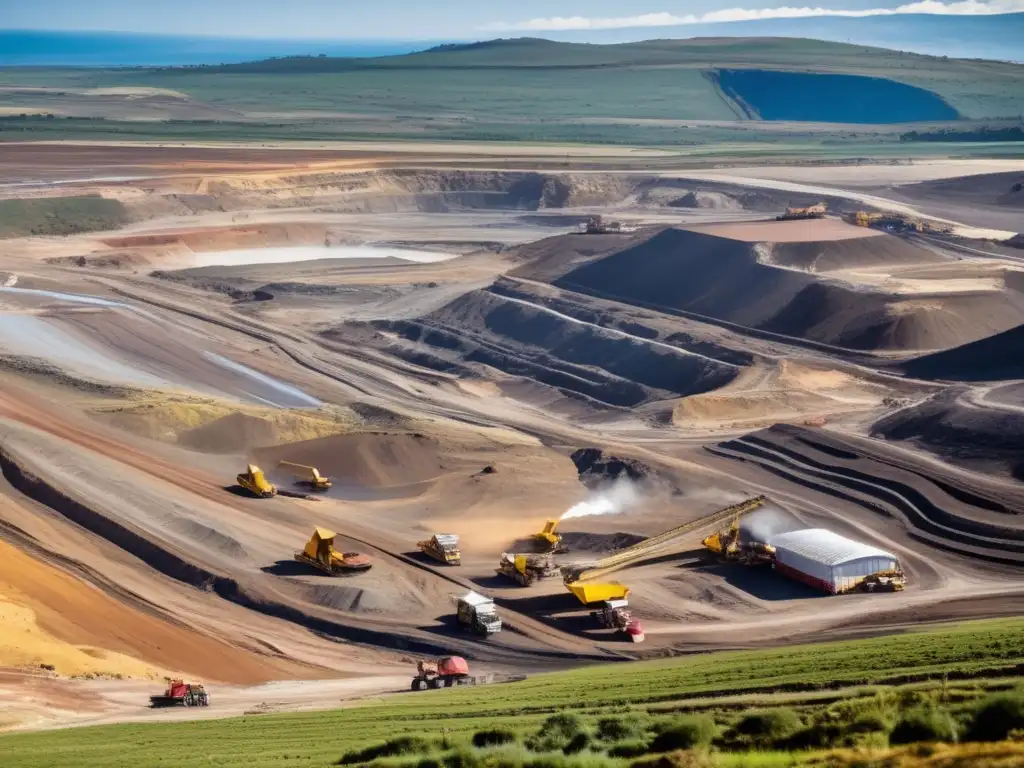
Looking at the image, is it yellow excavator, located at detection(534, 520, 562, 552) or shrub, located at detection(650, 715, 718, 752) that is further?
yellow excavator, located at detection(534, 520, 562, 552)

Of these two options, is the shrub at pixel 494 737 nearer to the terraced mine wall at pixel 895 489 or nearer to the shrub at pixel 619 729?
the shrub at pixel 619 729

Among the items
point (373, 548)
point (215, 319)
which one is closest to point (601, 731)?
point (373, 548)

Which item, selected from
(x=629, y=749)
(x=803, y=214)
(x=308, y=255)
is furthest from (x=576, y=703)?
(x=308, y=255)

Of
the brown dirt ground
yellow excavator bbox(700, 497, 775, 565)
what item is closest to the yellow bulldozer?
the brown dirt ground

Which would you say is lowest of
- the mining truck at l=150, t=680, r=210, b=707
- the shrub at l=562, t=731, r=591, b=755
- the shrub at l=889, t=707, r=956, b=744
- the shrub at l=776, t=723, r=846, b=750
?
the mining truck at l=150, t=680, r=210, b=707

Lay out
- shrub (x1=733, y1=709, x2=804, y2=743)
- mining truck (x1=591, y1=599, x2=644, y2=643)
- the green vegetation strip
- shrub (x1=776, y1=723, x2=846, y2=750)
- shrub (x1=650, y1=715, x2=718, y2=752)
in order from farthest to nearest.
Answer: the green vegetation strip → mining truck (x1=591, y1=599, x2=644, y2=643) → shrub (x1=650, y1=715, x2=718, y2=752) → shrub (x1=733, y1=709, x2=804, y2=743) → shrub (x1=776, y1=723, x2=846, y2=750)

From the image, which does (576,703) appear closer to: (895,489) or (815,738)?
(815,738)

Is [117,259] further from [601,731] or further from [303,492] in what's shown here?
[601,731]

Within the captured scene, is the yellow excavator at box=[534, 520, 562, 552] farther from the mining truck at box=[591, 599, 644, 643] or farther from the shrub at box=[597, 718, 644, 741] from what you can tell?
the shrub at box=[597, 718, 644, 741]
